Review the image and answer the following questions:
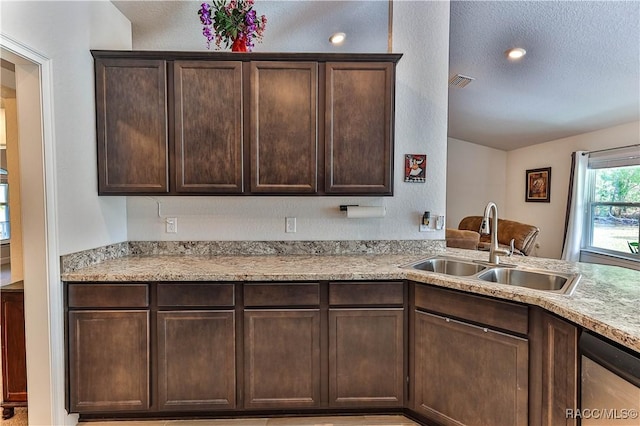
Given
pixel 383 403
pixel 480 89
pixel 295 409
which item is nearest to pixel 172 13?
pixel 295 409

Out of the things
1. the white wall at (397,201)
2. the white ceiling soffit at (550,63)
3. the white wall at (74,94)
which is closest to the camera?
the white wall at (74,94)

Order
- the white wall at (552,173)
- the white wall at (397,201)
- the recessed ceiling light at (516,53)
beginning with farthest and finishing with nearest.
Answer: the white wall at (552,173)
the recessed ceiling light at (516,53)
the white wall at (397,201)

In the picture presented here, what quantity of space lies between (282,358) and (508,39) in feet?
11.4

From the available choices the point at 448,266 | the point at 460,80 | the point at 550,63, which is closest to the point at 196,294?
the point at 448,266

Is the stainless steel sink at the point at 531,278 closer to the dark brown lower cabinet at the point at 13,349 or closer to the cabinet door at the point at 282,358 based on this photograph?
the cabinet door at the point at 282,358

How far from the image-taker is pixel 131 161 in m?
2.11

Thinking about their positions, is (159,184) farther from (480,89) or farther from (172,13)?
(480,89)

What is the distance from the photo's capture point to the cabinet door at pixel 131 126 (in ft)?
6.80

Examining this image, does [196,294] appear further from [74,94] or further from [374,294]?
[74,94]

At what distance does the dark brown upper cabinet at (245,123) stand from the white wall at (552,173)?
15.4ft

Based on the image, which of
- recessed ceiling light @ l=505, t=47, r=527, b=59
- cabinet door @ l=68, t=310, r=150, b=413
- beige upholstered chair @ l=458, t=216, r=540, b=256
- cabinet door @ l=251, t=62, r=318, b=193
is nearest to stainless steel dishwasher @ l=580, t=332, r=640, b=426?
cabinet door @ l=251, t=62, r=318, b=193

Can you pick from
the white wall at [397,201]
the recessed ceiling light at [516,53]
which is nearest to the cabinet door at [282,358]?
the white wall at [397,201]

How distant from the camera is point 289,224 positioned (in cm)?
248

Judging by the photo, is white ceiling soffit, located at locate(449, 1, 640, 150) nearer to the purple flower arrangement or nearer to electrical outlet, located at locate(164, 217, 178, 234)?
the purple flower arrangement
